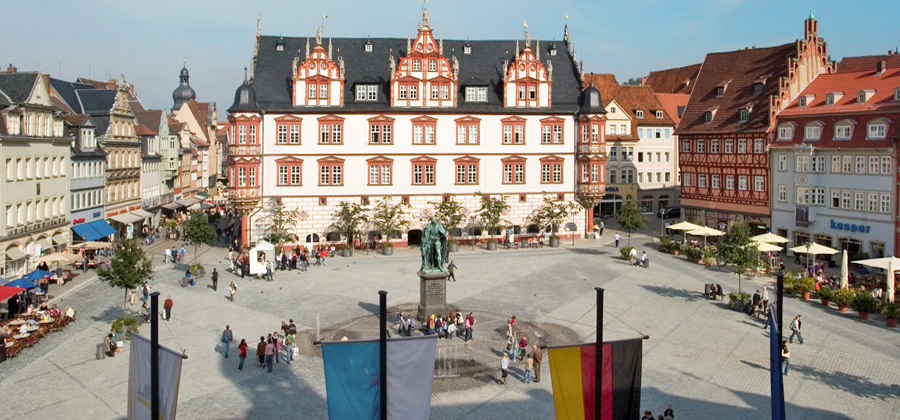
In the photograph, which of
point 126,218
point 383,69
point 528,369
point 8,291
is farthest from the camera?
point 126,218

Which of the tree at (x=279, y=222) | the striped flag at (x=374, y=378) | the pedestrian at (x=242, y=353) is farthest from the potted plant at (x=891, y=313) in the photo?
the tree at (x=279, y=222)

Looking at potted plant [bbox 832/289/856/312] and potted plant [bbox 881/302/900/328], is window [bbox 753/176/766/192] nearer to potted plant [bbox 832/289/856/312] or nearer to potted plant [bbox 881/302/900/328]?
potted plant [bbox 832/289/856/312]

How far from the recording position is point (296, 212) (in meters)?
54.3

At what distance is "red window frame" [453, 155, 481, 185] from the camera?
57.1m

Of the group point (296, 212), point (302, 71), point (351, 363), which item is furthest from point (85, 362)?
point (302, 71)

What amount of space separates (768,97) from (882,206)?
40.5 feet

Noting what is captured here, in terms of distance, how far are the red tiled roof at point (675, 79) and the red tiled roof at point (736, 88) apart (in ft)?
66.1

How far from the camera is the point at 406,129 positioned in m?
56.3

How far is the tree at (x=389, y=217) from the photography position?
53125mm

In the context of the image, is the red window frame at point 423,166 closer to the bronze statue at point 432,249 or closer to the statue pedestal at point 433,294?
the bronze statue at point 432,249

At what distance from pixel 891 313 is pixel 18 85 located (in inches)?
1789

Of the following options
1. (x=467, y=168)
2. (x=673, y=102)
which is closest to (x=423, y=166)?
(x=467, y=168)

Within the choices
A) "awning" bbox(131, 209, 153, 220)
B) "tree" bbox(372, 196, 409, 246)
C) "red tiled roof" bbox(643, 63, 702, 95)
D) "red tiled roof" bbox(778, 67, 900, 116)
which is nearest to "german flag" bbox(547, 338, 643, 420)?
"tree" bbox(372, 196, 409, 246)

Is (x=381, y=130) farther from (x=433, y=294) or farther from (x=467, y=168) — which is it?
(x=433, y=294)
